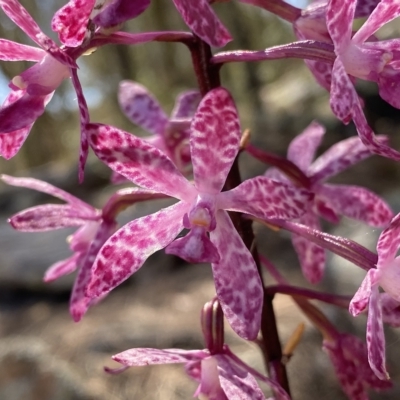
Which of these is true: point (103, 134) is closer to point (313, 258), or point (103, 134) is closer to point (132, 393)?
point (313, 258)

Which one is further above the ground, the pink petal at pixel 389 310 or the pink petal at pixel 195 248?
the pink petal at pixel 195 248

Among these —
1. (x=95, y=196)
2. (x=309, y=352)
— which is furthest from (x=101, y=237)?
(x=95, y=196)

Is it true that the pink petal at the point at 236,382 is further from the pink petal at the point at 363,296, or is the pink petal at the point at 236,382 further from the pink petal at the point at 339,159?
the pink petal at the point at 339,159

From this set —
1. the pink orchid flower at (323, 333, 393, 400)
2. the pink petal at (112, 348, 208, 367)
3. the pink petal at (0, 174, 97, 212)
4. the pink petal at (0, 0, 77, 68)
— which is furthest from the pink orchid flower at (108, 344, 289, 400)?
the pink petal at (0, 0, 77, 68)

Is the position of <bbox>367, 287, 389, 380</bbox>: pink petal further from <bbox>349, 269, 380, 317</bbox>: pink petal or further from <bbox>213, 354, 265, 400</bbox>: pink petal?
<bbox>213, 354, 265, 400</bbox>: pink petal

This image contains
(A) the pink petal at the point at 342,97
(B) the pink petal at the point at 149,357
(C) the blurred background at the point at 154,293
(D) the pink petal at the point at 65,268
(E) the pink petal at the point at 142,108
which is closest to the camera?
(A) the pink petal at the point at 342,97

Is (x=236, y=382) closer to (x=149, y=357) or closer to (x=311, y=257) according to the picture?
(x=149, y=357)

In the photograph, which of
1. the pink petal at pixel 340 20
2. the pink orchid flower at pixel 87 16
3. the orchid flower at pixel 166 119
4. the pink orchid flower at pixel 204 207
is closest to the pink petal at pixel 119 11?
the pink orchid flower at pixel 87 16
